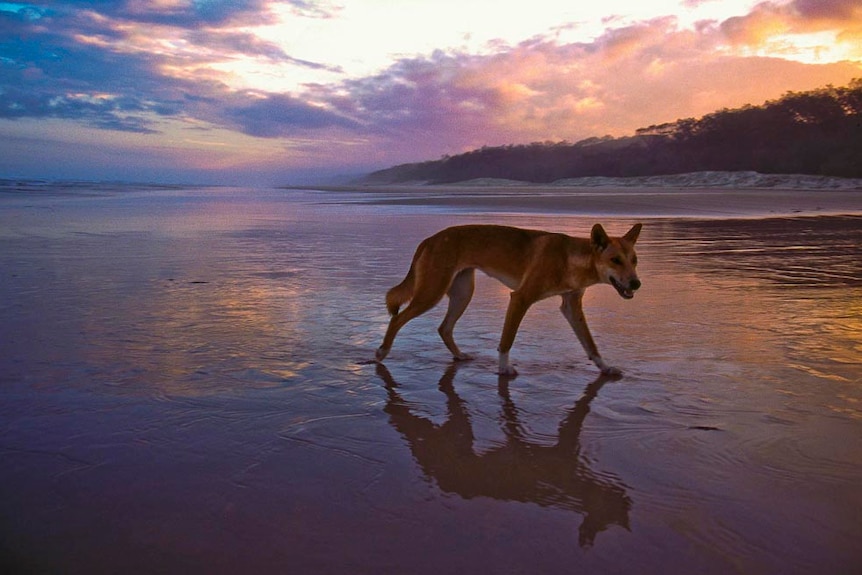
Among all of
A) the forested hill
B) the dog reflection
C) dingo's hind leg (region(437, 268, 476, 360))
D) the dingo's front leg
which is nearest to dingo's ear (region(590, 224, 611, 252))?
the dingo's front leg

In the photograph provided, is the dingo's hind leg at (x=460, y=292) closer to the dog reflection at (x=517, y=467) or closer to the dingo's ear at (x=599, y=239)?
the dingo's ear at (x=599, y=239)

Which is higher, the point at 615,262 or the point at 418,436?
the point at 615,262

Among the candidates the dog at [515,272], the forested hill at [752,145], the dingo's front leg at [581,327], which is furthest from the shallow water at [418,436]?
the forested hill at [752,145]

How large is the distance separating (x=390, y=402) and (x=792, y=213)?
24.2m

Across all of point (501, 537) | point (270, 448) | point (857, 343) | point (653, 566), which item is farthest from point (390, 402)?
point (857, 343)

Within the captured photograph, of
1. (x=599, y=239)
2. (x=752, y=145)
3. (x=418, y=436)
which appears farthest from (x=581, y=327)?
(x=752, y=145)

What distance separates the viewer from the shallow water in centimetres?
270

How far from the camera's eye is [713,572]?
253cm

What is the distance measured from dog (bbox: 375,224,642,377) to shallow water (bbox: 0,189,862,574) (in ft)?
0.98

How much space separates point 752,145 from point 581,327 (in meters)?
90.4

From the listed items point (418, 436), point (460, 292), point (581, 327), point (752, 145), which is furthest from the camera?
point (752, 145)

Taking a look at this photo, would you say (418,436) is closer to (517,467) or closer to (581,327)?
(517,467)

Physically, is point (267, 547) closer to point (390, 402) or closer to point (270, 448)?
point (270, 448)

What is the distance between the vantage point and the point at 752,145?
85.4 m
